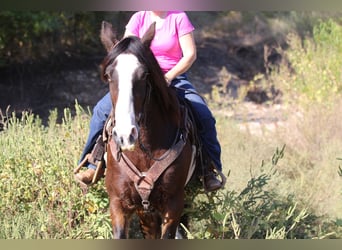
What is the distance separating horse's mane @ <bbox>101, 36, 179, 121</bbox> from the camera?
351 cm

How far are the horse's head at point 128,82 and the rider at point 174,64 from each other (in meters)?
0.56

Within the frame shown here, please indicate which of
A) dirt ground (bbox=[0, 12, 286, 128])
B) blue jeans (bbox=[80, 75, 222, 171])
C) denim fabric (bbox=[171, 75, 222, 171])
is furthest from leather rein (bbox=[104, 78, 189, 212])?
dirt ground (bbox=[0, 12, 286, 128])

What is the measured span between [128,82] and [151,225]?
1.50 metres

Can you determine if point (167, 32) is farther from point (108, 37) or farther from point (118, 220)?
Answer: point (118, 220)

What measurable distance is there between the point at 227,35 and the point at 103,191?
1362cm

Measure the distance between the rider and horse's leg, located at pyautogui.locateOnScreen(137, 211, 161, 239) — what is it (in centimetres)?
41

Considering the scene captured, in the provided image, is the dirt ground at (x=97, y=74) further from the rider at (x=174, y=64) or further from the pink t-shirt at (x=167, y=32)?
the pink t-shirt at (x=167, y=32)

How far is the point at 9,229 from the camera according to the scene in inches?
201

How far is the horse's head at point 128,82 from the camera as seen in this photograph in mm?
3246

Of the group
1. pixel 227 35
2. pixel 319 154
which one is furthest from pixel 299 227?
pixel 227 35

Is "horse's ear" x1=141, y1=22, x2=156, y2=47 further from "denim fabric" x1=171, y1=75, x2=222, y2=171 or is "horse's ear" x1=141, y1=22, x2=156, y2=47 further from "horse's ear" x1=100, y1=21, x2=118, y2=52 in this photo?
"denim fabric" x1=171, y1=75, x2=222, y2=171

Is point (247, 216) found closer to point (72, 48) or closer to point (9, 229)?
point (9, 229)

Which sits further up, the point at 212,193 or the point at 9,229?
the point at 212,193
